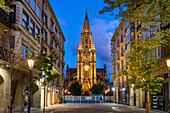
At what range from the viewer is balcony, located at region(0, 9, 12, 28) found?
851 inches

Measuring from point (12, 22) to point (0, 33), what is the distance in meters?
2.96

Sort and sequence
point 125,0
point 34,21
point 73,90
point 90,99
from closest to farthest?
point 125,0 < point 34,21 < point 90,99 < point 73,90

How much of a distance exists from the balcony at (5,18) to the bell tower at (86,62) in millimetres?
101061

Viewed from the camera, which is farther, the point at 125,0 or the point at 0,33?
→ the point at 0,33

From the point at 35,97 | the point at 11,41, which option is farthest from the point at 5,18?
the point at 35,97

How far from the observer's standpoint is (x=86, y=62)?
128m

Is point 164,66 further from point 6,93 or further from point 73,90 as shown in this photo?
point 73,90

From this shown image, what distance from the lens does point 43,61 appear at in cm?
2641

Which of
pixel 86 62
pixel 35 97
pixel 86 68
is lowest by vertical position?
pixel 35 97

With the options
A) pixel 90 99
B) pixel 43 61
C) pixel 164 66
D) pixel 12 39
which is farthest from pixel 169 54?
pixel 90 99

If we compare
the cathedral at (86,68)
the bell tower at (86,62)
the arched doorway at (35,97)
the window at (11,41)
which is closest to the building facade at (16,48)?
the window at (11,41)

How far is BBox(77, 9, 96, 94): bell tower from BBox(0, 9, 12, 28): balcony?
101 metres

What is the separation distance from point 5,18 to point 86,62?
4192 inches

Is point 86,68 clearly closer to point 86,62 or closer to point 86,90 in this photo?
point 86,62
